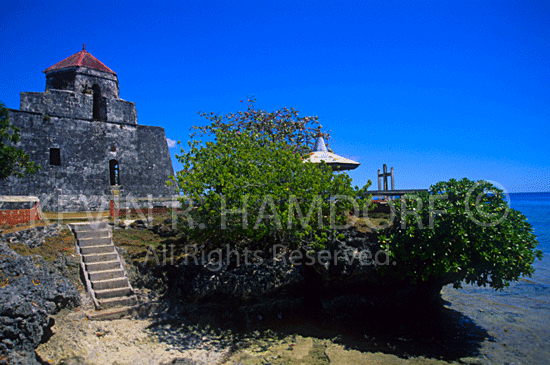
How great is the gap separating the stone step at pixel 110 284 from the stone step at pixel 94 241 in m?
1.91

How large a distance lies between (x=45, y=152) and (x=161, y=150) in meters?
6.13

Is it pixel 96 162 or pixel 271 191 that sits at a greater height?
pixel 96 162

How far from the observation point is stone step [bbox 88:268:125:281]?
33.5ft

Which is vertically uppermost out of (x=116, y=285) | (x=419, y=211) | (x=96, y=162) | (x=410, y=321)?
(x=96, y=162)

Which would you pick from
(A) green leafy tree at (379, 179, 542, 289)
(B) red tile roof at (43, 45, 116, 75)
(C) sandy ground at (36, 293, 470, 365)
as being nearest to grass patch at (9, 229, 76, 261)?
(C) sandy ground at (36, 293, 470, 365)

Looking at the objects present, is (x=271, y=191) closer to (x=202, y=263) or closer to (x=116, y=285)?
(x=202, y=263)

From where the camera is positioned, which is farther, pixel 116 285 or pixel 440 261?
pixel 116 285

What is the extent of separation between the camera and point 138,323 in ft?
29.9

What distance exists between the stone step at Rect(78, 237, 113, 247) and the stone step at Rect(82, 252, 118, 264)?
69cm

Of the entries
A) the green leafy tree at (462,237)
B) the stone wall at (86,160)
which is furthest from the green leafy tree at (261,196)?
the stone wall at (86,160)

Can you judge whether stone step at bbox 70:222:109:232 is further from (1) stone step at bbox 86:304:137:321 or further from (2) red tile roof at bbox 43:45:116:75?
(2) red tile roof at bbox 43:45:116:75

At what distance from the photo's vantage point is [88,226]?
12.4 m

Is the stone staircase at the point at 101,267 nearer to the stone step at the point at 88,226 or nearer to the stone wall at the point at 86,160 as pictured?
the stone step at the point at 88,226

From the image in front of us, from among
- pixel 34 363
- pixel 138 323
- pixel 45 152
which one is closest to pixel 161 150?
pixel 45 152
